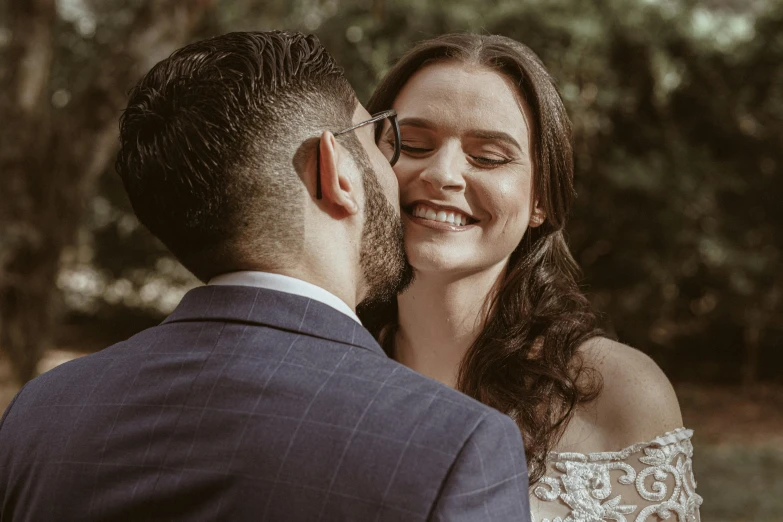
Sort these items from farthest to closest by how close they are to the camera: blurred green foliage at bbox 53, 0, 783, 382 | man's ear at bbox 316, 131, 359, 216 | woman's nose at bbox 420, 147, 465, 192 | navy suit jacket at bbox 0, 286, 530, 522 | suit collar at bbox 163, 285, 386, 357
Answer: blurred green foliage at bbox 53, 0, 783, 382, woman's nose at bbox 420, 147, 465, 192, man's ear at bbox 316, 131, 359, 216, suit collar at bbox 163, 285, 386, 357, navy suit jacket at bbox 0, 286, 530, 522

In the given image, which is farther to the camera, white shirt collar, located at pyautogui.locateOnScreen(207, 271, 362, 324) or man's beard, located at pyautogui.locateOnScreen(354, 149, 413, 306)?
man's beard, located at pyautogui.locateOnScreen(354, 149, 413, 306)

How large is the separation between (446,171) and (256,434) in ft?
4.43

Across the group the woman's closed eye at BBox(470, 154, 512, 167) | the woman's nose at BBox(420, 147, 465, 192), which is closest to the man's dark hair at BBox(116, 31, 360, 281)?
the woman's nose at BBox(420, 147, 465, 192)

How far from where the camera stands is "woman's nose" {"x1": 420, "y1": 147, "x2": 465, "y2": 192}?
258 centimetres

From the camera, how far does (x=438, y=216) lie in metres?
2.62

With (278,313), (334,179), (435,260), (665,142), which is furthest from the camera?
(665,142)

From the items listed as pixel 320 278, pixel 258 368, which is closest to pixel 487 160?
pixel 320 278

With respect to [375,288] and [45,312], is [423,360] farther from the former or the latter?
[45,312]

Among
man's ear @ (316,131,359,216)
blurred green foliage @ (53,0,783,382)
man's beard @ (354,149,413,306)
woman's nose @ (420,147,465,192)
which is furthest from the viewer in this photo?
blurred green foliage @ (53,0,783,382)

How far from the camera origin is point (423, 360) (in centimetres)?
297

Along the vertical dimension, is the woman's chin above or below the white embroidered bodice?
above

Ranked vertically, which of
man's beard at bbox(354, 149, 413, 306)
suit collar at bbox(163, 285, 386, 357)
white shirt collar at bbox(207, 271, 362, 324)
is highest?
man's beard at bbox(354, 149, 413, 306)

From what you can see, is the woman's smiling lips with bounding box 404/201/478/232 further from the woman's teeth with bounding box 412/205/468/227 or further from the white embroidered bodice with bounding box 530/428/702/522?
the white embroidered bodice with bounding box 530/428/702/522

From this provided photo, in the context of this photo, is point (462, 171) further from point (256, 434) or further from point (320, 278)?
point (256, 434)
